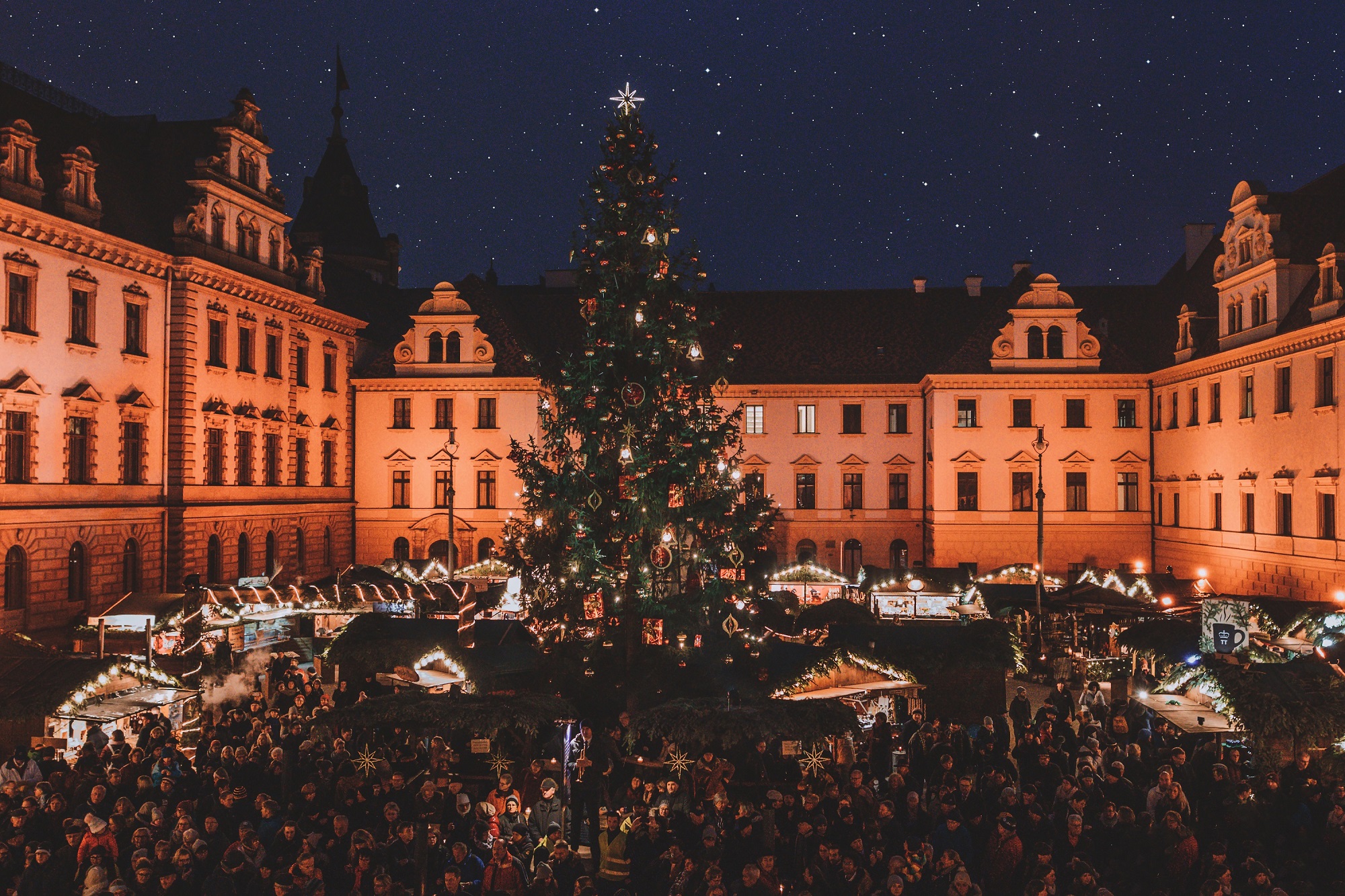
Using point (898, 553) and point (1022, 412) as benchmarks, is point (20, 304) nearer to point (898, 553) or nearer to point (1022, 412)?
point (898, 553)

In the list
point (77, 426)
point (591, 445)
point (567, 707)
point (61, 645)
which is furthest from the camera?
point (77, 426)

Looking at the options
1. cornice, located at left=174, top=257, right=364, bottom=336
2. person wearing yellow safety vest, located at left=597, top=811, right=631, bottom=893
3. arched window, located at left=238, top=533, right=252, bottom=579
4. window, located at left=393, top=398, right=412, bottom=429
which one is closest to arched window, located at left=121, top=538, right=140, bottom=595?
arched window, located at left=238, top=533, right=252, bottom=579

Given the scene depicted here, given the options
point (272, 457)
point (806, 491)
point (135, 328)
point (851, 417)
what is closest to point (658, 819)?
point (135, 328)

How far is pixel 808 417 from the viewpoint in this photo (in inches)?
2018

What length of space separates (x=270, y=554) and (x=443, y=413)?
9930 millimetres

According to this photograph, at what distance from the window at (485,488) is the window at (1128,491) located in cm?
2562

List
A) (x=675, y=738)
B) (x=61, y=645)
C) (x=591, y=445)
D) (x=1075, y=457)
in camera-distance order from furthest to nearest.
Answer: (x=1075, y=457), (x=61, y=645), (x=591, y=445), (x=675, y=738)

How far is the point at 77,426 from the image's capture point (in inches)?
1297

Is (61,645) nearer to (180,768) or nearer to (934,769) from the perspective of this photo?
(180,768)

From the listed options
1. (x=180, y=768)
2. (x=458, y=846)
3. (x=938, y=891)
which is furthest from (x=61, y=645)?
(x=938, y=891)

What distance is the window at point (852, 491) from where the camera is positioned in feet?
167

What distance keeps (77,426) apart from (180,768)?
69.2 feet

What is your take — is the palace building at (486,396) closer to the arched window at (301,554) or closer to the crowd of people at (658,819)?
the arched window at (301,554)

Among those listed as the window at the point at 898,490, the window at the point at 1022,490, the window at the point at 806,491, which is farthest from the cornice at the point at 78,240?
the window at the point at 1022,490
